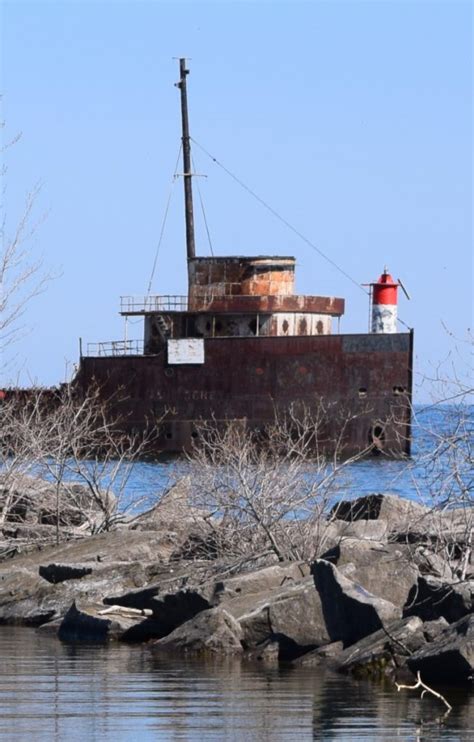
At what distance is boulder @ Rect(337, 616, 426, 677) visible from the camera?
→ 403 inches

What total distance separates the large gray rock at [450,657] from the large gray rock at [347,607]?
81 centimetres

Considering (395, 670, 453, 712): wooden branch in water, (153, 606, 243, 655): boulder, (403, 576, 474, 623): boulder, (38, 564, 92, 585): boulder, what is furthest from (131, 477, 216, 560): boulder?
(395, 670, 453, 712): wooden branch in water

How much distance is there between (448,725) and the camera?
8.83m

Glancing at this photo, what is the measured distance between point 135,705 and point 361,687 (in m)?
1.59

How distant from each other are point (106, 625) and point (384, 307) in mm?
31187

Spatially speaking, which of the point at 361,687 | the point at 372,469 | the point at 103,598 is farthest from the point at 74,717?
the point at 372,469

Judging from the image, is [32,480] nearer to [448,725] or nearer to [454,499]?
[454,499]

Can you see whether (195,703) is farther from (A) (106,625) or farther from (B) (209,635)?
(A) (106,625)

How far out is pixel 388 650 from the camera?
10312mm

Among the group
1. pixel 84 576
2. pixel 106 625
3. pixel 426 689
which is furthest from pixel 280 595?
pixel 84 576

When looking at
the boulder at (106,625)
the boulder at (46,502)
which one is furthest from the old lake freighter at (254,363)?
the boulder at (106,625)

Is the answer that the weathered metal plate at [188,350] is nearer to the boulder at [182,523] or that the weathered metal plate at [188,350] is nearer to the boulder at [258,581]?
the boulder at [182,523]

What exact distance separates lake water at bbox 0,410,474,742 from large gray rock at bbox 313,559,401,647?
17.6 inches

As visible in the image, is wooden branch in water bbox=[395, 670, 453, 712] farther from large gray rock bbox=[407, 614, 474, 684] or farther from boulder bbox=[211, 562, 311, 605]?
boulder bbox=[211, 562, 311, 605]
